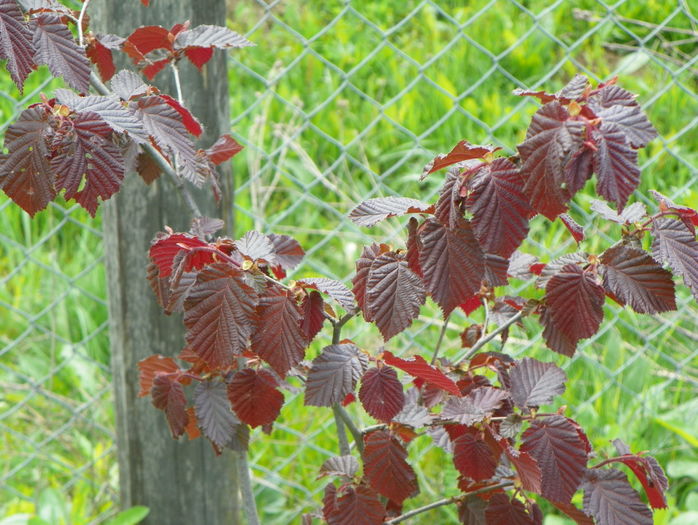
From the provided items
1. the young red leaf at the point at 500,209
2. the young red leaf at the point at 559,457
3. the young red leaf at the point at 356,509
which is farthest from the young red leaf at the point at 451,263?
the young red leaf at the point at 356,509

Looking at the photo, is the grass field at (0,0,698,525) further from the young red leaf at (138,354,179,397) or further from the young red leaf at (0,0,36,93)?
the young red leaf at (0,0,36,93)

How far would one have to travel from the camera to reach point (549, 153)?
888 millimetres

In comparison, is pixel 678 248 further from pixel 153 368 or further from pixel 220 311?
pixel 153 368

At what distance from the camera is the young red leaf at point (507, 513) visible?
46.9 inches

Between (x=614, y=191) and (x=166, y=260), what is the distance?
54cm

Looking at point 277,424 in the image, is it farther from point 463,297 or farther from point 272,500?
point 463,297

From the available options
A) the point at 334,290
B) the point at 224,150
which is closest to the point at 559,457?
the point at 334,290

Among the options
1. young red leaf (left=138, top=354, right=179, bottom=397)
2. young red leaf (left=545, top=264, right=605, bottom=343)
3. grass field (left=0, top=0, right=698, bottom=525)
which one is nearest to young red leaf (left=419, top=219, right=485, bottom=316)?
young red leaf (left=545, top=264, right=605, bottom=343)

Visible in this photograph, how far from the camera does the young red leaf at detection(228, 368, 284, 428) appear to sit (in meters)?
1.18

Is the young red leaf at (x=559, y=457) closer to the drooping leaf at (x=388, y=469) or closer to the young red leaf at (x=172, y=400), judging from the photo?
the drooping leaf at (x=388, y=469)

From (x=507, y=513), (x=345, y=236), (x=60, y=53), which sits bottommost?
(x=507, y=513)

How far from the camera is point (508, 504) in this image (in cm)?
120

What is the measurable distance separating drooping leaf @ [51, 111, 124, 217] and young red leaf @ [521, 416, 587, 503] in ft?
1.81

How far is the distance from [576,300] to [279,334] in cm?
33
